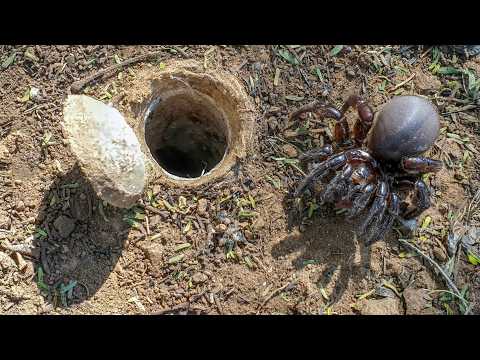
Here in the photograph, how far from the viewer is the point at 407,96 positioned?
461 centimetres

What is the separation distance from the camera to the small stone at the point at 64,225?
4309 mm

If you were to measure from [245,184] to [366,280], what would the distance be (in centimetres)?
138

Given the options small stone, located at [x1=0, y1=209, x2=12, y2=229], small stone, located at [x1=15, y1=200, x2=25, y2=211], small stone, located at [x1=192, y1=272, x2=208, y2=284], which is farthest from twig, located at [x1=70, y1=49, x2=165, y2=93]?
small stone, located at [x1=192, y1=272, x2=208, y2=284]

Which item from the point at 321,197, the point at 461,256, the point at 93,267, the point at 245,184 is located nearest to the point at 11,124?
the point at 93,267

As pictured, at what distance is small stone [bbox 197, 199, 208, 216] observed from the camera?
4465mm

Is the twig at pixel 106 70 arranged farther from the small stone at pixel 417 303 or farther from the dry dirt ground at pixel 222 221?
the small stone at pixel 417 303

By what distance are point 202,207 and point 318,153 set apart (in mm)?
1192

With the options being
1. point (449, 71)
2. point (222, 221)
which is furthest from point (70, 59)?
point (449, 71)

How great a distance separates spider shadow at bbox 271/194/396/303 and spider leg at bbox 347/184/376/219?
16cm

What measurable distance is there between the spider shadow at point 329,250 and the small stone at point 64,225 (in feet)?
5.84

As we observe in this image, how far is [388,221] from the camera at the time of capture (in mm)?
4527

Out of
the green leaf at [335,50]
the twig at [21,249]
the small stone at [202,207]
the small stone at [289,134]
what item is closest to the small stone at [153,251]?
the small stone at [202,207]

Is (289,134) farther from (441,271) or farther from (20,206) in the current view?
(20,206)

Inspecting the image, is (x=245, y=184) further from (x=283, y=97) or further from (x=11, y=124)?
(x=11, y=124)
